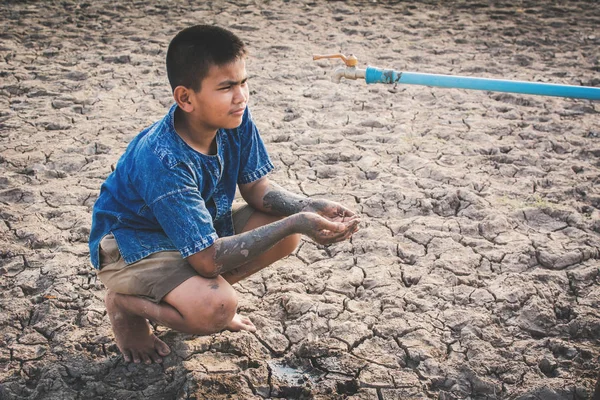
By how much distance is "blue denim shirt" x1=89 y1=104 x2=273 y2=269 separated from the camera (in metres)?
2.00

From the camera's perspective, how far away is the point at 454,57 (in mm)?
5395

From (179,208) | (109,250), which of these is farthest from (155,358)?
(179,208)

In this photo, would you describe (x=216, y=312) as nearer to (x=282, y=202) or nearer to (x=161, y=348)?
(x=161, y=348)

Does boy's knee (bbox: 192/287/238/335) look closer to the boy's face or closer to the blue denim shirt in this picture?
the blue denim shirt

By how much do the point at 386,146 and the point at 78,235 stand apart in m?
1.99

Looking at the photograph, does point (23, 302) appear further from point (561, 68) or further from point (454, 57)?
point (561, 68)

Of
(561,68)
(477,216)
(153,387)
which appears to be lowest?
(153,387)

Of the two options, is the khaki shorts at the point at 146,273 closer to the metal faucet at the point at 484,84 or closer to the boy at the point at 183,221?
the boy at the point at 183,221

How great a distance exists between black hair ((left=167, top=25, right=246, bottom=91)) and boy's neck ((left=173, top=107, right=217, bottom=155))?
13cm

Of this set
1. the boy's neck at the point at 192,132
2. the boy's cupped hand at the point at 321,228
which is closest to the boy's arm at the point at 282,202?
the boy's cupped hand at the point at 321,228

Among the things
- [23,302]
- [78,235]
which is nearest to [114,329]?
[23,302]

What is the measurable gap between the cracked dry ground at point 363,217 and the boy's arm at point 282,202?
46 cm

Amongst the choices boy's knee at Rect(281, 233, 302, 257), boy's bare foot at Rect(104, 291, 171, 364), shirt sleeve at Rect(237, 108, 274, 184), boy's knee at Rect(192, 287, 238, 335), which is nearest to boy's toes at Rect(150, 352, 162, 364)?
boy's bare foot at Rect(104, 291, 171, 364)

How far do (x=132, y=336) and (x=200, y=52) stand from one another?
1.08 m
